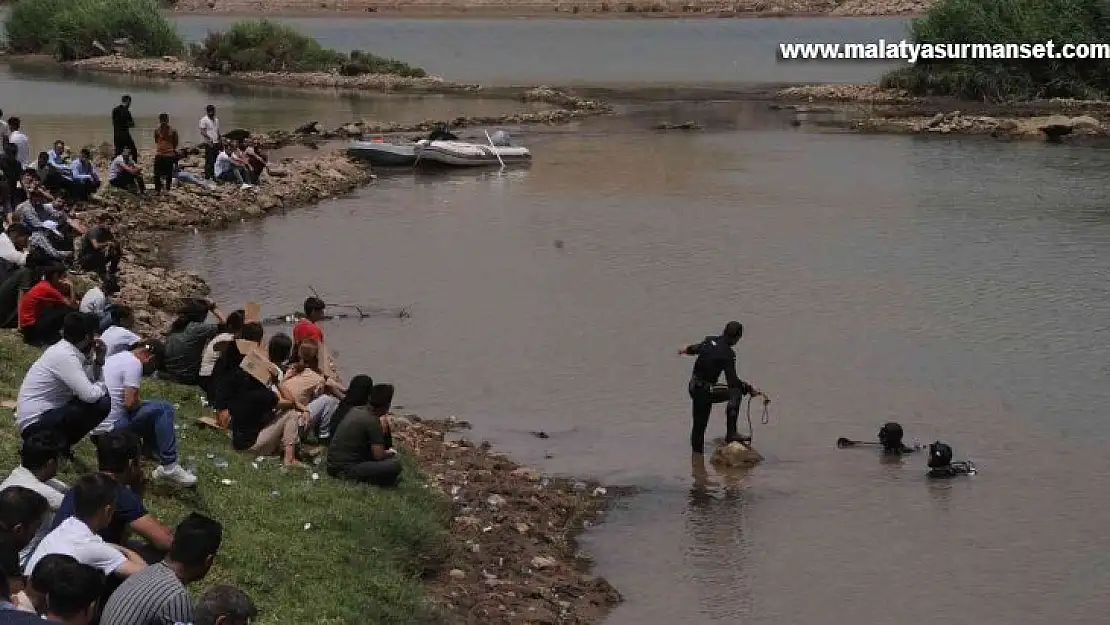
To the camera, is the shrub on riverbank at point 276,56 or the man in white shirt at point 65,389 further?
the shrub on riverbank at point 276,56

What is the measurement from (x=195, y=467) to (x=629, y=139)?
36.7 meters

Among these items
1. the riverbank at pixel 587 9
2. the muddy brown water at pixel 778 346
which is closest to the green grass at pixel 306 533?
the muddy brown water at pixel 778 346

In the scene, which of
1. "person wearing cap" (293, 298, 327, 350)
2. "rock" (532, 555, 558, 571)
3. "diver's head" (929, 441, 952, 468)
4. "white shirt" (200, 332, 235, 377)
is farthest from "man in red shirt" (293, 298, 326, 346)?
"diver's head" (929, 441, 952, 468)

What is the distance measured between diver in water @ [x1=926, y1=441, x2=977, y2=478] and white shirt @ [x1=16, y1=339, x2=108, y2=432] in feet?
29.6

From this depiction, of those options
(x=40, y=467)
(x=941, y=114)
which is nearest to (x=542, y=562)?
(x=40, y=467)

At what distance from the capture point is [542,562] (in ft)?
42.4

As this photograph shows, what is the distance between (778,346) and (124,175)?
13.8m

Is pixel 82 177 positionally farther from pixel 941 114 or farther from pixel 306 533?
pixel 941 114

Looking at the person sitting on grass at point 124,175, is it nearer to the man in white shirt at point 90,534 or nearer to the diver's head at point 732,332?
the diver's head at point 732,332

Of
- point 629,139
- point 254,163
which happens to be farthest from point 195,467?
point 629,139

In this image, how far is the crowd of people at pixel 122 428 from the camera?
726cm

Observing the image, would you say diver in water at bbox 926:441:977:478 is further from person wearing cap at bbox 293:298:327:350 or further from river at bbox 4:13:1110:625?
person wearing cap at bbox 293:298:327:350

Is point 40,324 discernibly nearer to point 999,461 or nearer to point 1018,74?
point 999,461

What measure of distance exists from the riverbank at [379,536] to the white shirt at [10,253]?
2.11m
